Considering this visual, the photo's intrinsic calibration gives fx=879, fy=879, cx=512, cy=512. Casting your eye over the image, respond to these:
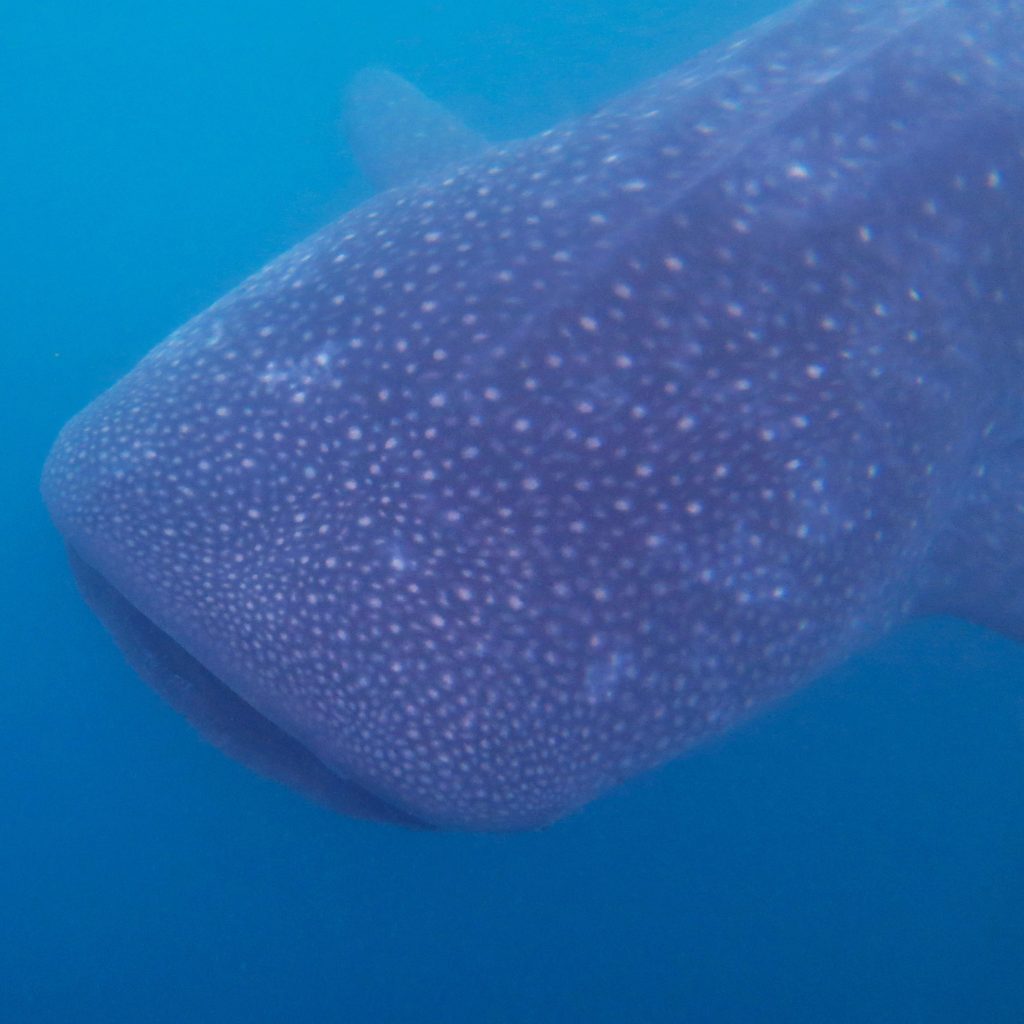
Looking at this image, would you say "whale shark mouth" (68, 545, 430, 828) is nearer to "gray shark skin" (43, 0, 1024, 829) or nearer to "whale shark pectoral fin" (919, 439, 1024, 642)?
"gray shark skin" (43, 0, 1024, 829)

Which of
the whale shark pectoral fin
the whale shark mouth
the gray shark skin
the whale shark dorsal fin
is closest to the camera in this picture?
the gray shark skin

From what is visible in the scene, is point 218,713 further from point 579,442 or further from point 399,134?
point 399,134

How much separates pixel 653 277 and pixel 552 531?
0.94 m

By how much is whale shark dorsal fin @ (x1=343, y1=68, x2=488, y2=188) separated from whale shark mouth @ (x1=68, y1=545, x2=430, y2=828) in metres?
3.88

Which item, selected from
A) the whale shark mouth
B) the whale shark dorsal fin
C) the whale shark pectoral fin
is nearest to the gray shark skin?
the whale shark mouth

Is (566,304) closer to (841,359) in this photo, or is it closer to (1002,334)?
(841,359)

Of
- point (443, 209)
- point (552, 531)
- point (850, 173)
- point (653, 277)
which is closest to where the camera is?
point (552, 531)

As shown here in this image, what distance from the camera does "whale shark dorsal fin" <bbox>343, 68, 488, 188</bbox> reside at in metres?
6.32

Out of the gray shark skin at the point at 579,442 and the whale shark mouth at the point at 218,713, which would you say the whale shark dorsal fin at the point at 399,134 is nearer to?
the gray shark skin at the point at 579,442

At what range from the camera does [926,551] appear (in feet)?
11.5

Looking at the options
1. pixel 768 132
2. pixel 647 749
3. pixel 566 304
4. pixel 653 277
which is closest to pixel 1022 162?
pixel 768 132

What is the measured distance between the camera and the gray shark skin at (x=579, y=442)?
2.72 meters

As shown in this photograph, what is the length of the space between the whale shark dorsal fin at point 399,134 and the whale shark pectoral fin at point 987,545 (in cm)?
404

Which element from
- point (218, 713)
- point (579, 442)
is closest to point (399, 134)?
point (579, 442)
